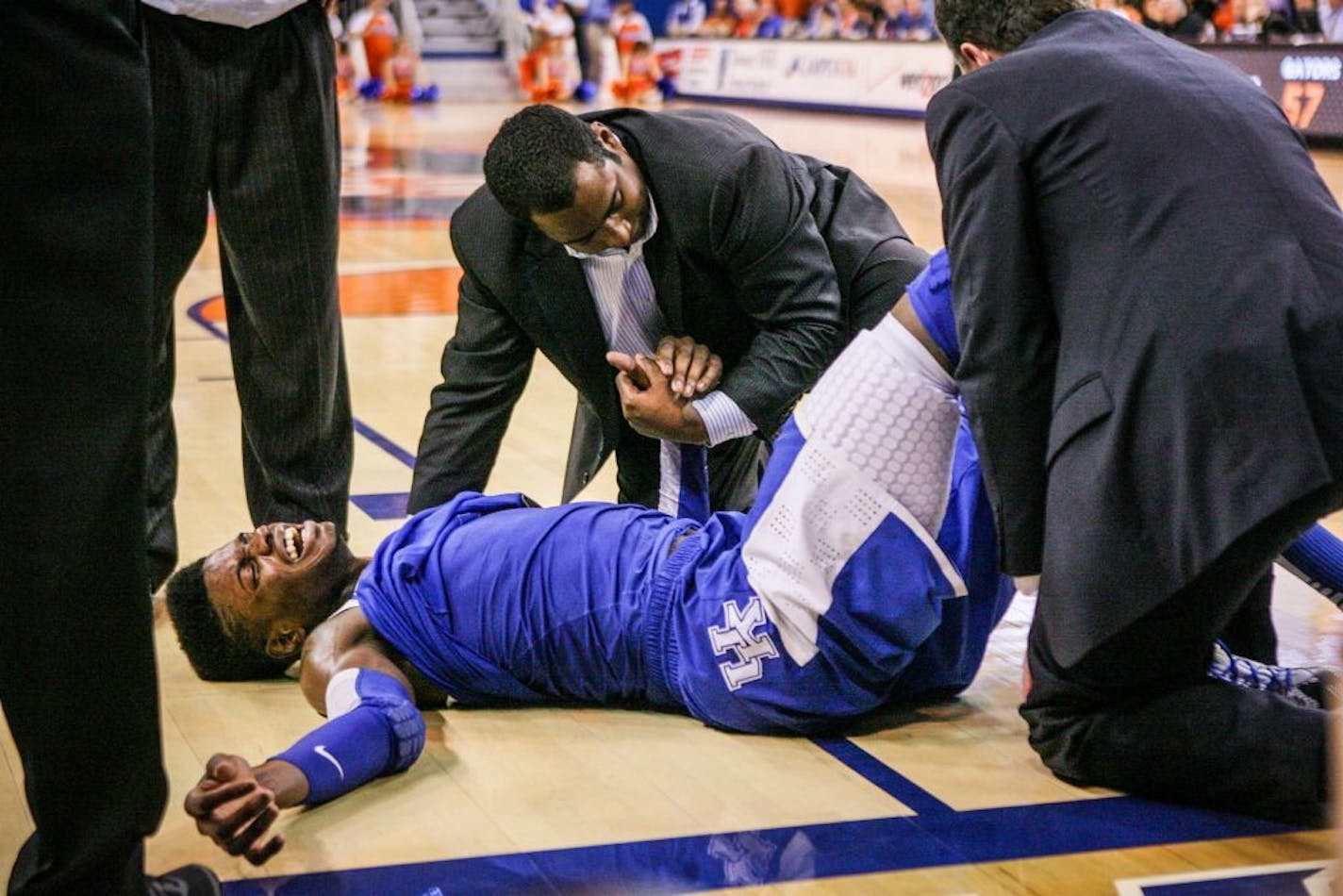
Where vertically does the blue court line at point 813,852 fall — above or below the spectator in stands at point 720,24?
above

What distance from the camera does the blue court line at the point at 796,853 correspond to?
7.91 ft

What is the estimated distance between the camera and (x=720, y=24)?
2441 cm

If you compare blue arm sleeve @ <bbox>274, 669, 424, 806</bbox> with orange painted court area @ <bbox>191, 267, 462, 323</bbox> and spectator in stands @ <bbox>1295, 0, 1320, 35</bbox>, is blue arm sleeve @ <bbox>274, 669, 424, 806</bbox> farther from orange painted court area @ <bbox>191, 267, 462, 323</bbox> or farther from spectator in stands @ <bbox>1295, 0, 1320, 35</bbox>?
spectator in stands @ <bbox>1295, 0, 1320, 35</bbox>

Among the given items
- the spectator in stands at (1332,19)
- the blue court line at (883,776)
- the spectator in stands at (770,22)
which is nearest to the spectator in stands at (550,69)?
the spectator in stands at (770,22)

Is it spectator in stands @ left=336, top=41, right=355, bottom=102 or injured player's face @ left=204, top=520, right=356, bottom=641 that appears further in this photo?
spectator in stands @ left=336, top=41, right=355, bottom=102

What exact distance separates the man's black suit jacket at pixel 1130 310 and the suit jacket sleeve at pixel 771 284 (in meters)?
0.85

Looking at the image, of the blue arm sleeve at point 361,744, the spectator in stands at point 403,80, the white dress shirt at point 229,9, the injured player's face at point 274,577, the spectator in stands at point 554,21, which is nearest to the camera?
the blue arm sleeve at point 361,744

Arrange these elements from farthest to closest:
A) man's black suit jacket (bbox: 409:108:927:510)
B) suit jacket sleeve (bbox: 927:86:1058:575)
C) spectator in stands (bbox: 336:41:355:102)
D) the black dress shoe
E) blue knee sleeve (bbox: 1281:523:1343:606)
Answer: spectator in stands (bbox: 336:41:355:102)
man's black suit jacket (bbox: 409:108:927:510)
blue knee sleeve (bbox: 1281:523:1343:606)
suit jacket sleeve (bbox: 927:86:1058:575)
the black dress shoe

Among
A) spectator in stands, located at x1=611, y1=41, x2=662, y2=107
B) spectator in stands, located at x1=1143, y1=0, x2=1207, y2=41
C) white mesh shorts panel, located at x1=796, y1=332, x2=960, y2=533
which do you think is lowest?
spectator in stands, located at x1=611, y1=41, x2=662, y2=107

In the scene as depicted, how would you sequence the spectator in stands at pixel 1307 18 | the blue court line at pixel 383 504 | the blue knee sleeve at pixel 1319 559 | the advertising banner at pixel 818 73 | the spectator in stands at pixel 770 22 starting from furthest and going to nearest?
the spectator in stands at pixel 770 22, the advertising banner at pixel 818 73, the spectator in stands at pixel 1307 18, the blue court line at pixel 383 504, the blue knee sleeve at pixel 1319 559

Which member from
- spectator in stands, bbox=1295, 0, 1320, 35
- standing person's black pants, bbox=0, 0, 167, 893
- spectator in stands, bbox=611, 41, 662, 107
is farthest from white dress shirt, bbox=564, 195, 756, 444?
spectator in stands, bbox=611, 41, 662, 107

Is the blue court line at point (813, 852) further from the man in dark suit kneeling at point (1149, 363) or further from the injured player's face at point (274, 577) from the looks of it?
the injured player's face at point (274, 577)

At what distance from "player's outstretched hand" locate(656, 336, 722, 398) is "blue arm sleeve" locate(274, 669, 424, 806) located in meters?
0.86

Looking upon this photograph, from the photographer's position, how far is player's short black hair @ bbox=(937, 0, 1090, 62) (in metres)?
2.75
